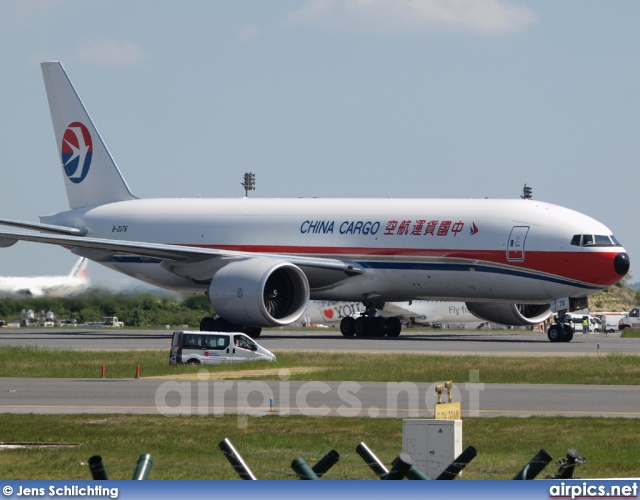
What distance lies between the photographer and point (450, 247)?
49.9 metres

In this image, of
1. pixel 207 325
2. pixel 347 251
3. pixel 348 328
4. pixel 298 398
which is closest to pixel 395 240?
pixel 347 251

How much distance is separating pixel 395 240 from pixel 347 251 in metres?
2.60

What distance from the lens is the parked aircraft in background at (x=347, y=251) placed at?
48.6m

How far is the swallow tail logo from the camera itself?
62594 mm

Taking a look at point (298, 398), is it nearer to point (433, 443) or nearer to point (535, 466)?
point (433, 443)

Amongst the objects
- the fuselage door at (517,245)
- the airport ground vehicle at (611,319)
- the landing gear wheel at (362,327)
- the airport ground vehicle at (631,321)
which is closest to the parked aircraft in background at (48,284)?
the landing gear wheel at (362,327)

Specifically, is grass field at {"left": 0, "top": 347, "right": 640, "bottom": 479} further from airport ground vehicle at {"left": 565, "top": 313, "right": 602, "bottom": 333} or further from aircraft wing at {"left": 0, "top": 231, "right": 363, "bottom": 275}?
airport ground vehicle at {"left": 565, "top": 313, "right": 602, "bottom": 333}

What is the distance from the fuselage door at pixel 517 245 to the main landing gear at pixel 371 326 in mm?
8561

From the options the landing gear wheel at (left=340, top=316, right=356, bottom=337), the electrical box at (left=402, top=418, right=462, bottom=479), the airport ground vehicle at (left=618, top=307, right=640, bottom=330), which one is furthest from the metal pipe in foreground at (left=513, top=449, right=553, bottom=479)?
the airport ground vehicle at (left=618, top=307, right=640, bottom=330)

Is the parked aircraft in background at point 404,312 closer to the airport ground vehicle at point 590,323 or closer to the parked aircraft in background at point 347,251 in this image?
the airport ground vehicle at point 590,323

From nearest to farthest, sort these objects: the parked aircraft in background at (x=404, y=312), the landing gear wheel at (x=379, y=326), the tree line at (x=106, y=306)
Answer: the landing gear wheel at (x=379, y=326), the tree line at (x=106, y=306), the parked aircraft in background at (x=404, y=312)

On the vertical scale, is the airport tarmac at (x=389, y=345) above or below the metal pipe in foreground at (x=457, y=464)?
below

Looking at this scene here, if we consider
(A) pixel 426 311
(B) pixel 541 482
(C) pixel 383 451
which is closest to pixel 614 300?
(A) pixel 426 311

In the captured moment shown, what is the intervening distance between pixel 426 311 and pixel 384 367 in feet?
212
